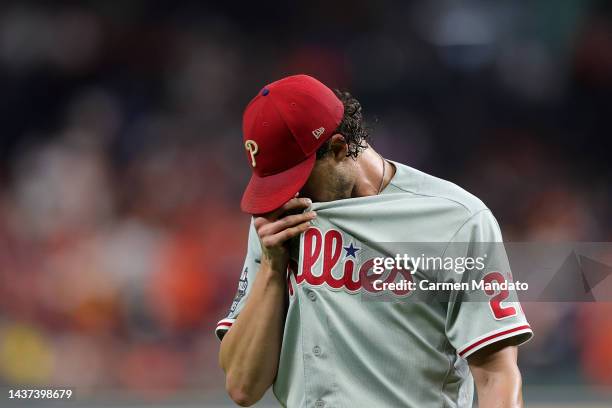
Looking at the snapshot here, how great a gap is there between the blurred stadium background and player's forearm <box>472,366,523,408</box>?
3.05 m

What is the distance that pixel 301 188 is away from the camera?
203 cm

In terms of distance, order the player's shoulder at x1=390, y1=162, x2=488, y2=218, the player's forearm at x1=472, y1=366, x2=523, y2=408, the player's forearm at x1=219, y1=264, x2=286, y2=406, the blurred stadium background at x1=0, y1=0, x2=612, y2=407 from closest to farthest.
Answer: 1. the player's forearm at x1=472, y1=366, x2=523, y2=408
2. the player's shoulder at x1=390, y1=162, x2=488, y2=218
3. the player's forearm at x1=219, y1=264, x2=286, y2=406
4. the blurred stadium background at x1=0, y1=0, x2=612, y2=407

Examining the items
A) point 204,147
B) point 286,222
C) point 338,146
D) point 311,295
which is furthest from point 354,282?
point 204,147

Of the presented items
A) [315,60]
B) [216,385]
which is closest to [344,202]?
[216,385]

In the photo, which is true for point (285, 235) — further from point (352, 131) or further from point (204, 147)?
point (204, 147)

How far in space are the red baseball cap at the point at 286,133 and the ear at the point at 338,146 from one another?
0.7 inches

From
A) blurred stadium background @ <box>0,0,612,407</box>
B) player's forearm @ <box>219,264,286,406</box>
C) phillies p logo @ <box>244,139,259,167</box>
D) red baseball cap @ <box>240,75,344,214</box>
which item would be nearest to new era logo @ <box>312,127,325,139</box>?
red baseball cap @ <box>240,75,344,214</box>

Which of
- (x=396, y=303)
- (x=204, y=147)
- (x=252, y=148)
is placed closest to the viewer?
(x=396, y=303)

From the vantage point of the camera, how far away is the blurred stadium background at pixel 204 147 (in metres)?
5.53

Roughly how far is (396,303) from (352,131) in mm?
422

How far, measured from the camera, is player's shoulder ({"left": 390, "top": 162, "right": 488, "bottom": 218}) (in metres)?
1.96

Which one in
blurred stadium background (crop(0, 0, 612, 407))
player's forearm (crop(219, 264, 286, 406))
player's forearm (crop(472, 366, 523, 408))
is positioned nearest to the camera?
player's forearm (crop(472, 366, 523, 408))

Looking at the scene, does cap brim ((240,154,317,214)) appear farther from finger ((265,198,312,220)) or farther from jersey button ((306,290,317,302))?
jersey button ((306,290,317,302))

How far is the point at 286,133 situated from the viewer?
2012mm
